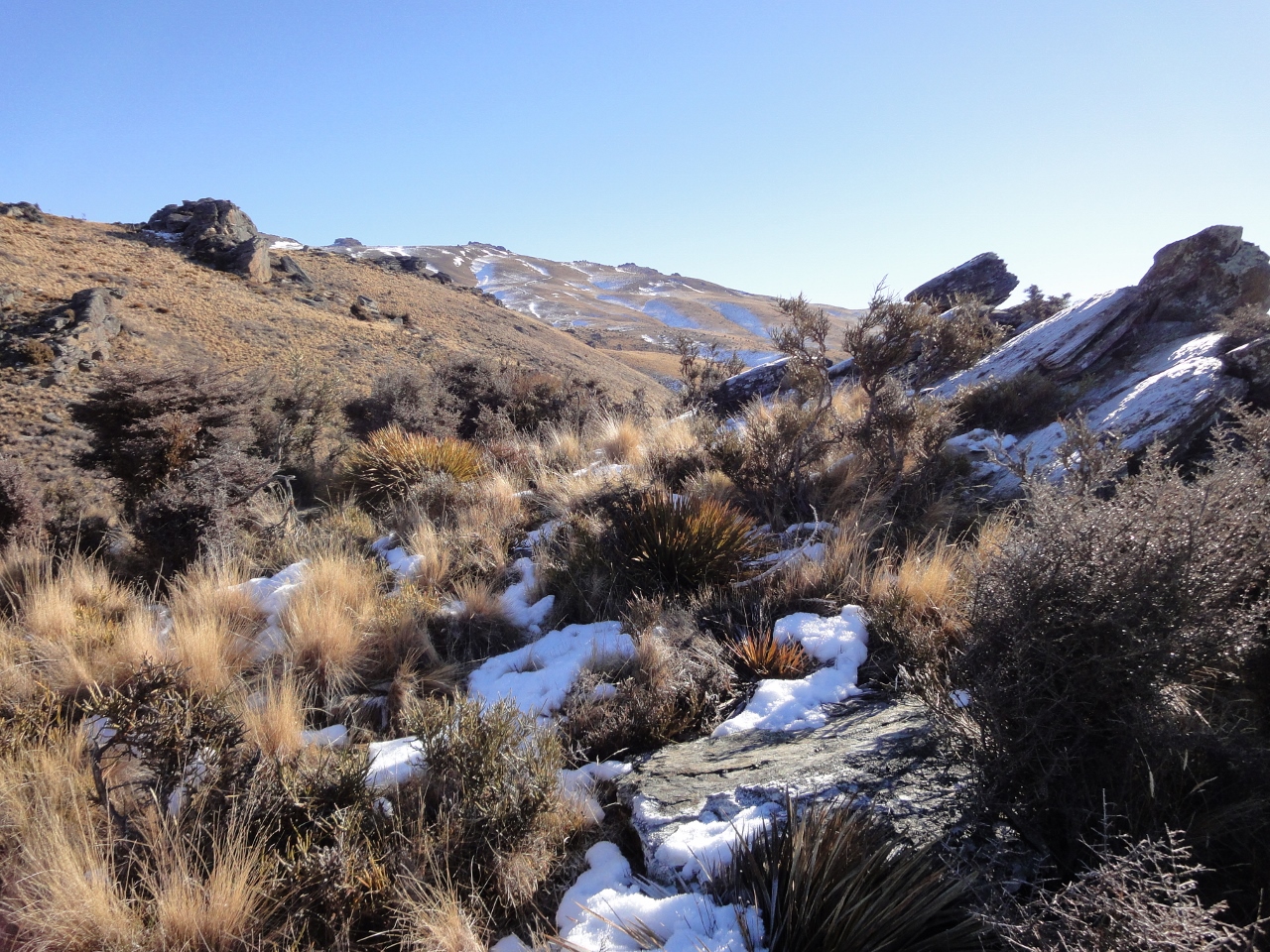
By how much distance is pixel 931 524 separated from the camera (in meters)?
5.70

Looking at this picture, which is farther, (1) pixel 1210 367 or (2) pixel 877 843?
(1) pixel 1210 367

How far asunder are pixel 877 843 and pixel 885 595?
2.18 metres

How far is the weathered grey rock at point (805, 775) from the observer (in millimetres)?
2504

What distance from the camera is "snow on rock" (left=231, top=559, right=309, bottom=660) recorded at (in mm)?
4328

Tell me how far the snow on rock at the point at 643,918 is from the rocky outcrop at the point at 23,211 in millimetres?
44504

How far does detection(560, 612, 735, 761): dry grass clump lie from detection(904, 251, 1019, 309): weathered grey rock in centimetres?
1276

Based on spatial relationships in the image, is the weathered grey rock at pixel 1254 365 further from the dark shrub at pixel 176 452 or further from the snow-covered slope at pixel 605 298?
the snow-covered slope at pixel 605 298

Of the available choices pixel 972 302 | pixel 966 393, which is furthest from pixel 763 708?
pixel 972 302

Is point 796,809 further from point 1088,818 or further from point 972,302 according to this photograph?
point 972,302

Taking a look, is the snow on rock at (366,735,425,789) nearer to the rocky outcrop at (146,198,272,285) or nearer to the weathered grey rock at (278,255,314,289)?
the rocky outcrop at (146,198,272,285)

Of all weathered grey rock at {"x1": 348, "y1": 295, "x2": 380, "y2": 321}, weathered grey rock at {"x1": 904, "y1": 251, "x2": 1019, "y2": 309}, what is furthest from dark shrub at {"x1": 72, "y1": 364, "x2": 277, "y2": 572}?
weathered grey rock at {"x1": 348, "y1": 295, "x2": 380, "y2": 321}

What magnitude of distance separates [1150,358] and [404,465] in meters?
9.34

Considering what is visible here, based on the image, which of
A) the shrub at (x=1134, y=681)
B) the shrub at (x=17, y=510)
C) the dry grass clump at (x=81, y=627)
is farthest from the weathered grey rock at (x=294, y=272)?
the shrub at (x=1134, y=681)

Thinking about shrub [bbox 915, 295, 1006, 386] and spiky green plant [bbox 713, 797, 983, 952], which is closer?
spiky green plant [bbox 713, 797, 983, 952]
